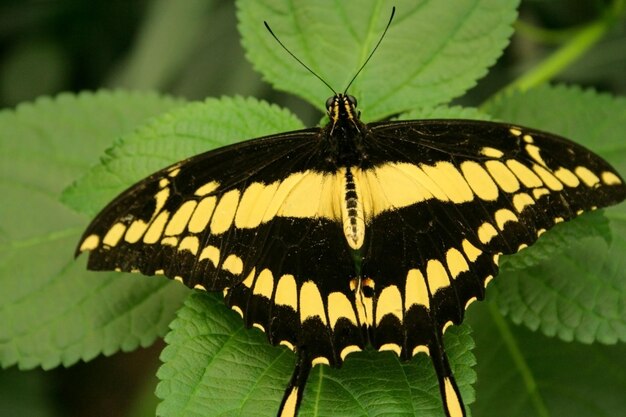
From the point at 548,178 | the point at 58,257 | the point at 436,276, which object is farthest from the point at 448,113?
the point at 58,257

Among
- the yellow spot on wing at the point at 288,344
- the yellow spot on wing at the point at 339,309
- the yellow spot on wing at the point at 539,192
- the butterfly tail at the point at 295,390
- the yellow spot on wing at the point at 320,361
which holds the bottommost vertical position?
the butterfly tail at the point at 295,390

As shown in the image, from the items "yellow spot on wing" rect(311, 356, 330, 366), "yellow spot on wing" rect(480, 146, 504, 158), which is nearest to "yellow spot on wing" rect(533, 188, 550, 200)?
"yellow spot on wing" rect(480, 146, 504, 158)

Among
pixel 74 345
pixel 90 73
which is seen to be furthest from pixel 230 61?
pixel 74 345

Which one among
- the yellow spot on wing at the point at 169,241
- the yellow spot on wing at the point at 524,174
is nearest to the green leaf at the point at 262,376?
the yellow spot on wing at the point at 169,241

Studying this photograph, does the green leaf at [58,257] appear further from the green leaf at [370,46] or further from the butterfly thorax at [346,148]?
the butterfly thorax at [346,148]

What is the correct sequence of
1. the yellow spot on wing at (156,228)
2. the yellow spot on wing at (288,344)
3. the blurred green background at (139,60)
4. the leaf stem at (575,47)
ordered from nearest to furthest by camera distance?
1. the yellow spot on wing at (288,344)
2. the yellow spot on wing at (156,228)
3. the leaf stem at (575,47)
4. the blurred green background at (139,60)

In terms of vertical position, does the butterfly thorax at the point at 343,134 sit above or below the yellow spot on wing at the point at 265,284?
above
